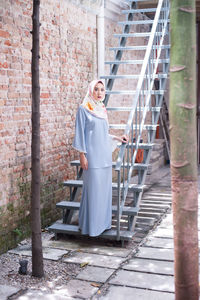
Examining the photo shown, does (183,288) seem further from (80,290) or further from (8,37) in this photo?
(8,37)

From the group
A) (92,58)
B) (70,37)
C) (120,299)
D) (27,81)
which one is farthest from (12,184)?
(92,58)

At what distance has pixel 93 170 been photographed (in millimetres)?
5020

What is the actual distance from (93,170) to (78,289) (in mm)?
1476

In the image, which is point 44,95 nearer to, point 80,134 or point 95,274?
point 80,134

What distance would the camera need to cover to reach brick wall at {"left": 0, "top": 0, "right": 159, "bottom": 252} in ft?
16.1

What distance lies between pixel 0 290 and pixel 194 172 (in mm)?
2295

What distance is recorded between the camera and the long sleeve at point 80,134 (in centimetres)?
495

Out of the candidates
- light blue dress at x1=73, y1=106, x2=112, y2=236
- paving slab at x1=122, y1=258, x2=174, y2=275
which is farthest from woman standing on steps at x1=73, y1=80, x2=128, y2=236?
paving slab at x1=122, y1=258, x2=174, y2=275

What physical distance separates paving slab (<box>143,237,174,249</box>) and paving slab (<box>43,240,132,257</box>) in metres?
0.31

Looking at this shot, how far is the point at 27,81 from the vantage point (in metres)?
5.29

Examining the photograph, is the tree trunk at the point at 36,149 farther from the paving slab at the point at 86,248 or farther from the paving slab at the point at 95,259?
the paving slab at the point at 86,248

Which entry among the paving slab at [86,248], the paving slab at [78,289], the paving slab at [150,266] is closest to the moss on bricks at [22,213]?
the paving slab at [86,248]

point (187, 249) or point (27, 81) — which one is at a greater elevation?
point (27, 81)

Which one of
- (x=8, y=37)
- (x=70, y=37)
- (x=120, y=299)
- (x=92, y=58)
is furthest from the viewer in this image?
(x=92, y=58)
